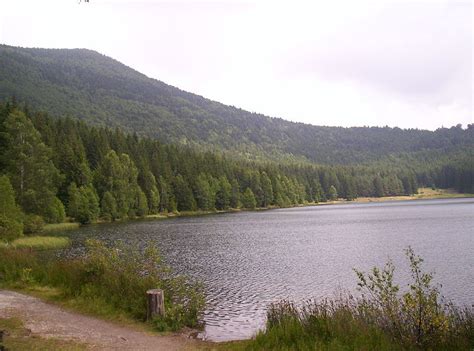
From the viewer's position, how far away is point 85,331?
50.3 ft

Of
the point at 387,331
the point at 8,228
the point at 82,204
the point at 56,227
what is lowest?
the point at 387,331

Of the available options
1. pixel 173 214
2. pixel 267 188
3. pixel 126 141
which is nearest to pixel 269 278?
pixel 173 214

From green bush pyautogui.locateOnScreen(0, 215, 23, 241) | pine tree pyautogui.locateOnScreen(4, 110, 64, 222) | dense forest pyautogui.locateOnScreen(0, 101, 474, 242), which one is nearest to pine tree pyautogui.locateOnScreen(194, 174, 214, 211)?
dense forest pyautogui.locateOnScreen(0, 101, 474, 242)

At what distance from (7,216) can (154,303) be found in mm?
37916

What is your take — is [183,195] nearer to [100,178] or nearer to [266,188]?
[100,178]

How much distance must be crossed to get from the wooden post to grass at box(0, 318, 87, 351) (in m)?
3.51

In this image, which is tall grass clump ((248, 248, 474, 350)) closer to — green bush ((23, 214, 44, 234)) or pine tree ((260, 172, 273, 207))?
green bush ((23, 214, 44, 234))

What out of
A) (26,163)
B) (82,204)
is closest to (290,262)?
(26,163)

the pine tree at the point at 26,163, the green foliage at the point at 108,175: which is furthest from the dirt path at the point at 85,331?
the green foliage at the point at 108,175

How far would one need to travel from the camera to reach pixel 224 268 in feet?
127

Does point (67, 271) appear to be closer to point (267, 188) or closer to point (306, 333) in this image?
point (306, 333)

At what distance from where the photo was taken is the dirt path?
14.2 m

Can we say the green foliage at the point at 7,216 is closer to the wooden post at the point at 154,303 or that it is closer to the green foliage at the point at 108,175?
the green foliage at the point at 108,175

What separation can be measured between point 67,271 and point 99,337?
9052 millimetres
